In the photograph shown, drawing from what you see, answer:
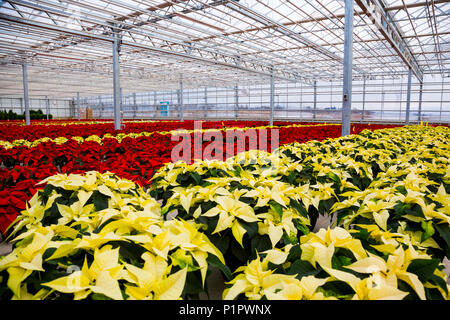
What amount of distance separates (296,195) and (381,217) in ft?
1.84

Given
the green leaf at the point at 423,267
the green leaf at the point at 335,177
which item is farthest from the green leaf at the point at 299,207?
the green leaf at the point at 423,267

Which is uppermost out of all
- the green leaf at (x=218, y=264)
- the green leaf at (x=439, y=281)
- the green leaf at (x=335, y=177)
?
the green leaf at (x=335, y=177)

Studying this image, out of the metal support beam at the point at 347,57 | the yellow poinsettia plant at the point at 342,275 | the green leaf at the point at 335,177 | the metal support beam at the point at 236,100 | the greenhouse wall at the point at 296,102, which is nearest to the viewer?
the yellow poinsettia plant at the point at 342,275

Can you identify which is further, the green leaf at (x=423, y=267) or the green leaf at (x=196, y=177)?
the green leaf at (x=196, y=177)

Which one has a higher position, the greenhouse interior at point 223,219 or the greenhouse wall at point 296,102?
the greenhouse wall at point 296,102

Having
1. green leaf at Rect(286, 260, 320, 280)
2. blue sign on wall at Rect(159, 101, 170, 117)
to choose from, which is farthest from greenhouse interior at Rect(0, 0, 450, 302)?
blue sign on wall at Rect(159, 101, 170, 117)

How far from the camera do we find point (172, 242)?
1.26 metres

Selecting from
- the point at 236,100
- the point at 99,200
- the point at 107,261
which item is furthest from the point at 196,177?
the point at 236,100

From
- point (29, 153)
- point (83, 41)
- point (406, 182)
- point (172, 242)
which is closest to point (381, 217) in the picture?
point (406, 182)

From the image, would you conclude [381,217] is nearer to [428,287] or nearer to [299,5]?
[428,287]

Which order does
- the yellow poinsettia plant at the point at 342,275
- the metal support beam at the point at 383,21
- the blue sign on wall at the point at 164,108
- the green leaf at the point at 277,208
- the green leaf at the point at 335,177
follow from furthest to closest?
the blue sign on wall at the point at 164,108
the metal support beam at the point at 383,21
the green leaf at the point at 335,177
the green leaf at the point at 277,208
the yellow poinsettia plant at the point at 342,275

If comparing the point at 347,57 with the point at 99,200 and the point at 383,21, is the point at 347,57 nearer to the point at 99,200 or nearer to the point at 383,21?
the point at 383,21

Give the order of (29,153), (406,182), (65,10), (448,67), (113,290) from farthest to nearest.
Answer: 1. (448,67)
2. (65,10)
3. (29,153)
4. (406,182)
5. (113,290)

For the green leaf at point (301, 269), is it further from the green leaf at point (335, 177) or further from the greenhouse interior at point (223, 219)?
the green leaf at point (335, 177)
